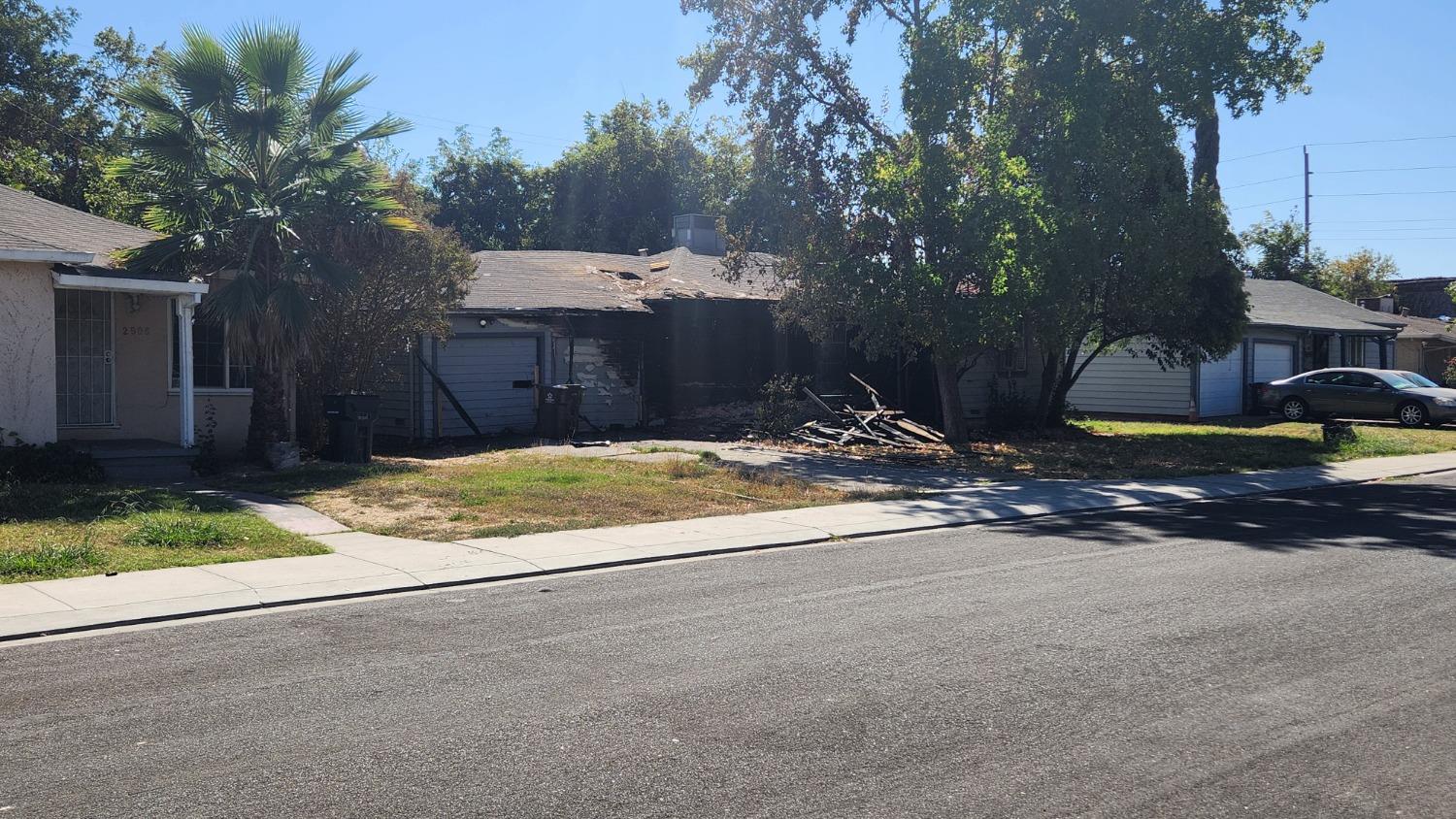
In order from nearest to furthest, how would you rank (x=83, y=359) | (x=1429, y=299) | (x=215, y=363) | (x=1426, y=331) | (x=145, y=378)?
(x=83, y=359) < (x=145, y=378) < (x=215, y=363) < (x=1426, y=331) < (x=1429, y=299)

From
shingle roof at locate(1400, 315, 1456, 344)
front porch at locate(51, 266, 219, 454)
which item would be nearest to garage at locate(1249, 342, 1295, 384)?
shingle roof at locate(1400, 315, 1456, 344)

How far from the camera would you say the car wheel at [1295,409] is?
31.3 metres

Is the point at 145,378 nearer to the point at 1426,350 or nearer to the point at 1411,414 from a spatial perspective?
the point at 1411,414

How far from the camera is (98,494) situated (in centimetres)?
1306

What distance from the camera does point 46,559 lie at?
974 cm

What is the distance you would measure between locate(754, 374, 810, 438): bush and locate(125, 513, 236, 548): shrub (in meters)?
13.3

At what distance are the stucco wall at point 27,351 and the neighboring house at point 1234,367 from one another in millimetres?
24046

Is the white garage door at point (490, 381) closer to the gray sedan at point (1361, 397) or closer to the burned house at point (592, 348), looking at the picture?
the burned house at point (592, 348)

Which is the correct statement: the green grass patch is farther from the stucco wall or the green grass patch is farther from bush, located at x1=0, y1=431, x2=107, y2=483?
the stucco wall

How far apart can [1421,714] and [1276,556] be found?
5015 mm

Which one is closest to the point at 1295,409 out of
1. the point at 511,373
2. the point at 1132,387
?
the point at 1132,387

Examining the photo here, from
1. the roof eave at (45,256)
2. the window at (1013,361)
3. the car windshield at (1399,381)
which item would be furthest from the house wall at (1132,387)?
the roof eave at (45,256)

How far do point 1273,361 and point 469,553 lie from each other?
102 ft

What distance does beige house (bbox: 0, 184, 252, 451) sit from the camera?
14.6 m
